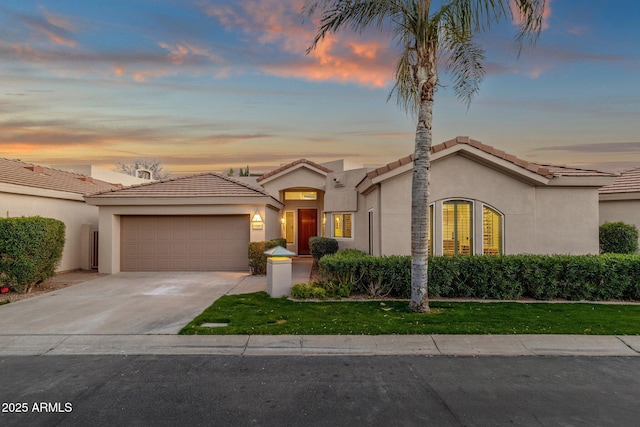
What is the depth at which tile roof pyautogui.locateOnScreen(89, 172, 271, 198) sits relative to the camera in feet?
43.6

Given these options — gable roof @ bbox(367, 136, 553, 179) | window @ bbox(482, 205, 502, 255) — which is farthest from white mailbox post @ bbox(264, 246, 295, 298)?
window @ bbox(482, 205, 502, 255)

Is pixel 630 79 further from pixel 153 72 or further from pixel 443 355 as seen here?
pixel 153 72

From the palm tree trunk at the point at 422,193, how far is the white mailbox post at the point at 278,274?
132 inches

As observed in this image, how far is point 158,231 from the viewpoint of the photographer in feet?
44.4

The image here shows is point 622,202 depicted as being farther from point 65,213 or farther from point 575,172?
point 65,213

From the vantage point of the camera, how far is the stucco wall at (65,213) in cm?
1169

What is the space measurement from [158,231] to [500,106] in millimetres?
14951

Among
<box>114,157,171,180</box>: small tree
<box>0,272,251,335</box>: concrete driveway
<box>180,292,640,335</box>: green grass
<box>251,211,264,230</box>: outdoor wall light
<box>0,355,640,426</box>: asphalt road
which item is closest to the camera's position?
<box>0,355,640,426</box>: asphalt road

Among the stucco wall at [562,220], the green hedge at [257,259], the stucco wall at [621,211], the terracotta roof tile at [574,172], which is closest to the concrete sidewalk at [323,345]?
the stucco wall at [562,220]

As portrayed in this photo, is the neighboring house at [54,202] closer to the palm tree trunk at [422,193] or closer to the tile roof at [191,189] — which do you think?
the tile roof at [191,189]

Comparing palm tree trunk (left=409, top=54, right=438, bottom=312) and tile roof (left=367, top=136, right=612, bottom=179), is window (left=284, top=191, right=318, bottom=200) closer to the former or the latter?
tile roof (left=367, top=136, right=612, bottom=179)

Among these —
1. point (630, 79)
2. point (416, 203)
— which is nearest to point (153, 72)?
point (416, 203)

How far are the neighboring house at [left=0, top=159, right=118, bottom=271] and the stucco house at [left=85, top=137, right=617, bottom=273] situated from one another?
1578 millimetres

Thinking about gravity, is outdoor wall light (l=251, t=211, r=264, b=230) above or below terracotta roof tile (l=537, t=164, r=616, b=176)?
below
